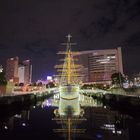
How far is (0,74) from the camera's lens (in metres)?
63.1

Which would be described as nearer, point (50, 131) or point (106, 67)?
point (50, 131)

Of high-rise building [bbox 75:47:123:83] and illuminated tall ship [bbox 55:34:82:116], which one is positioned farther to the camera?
high-rise building [bbox 75:47:123:83]

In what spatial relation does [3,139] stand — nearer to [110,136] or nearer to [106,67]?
[110,136]

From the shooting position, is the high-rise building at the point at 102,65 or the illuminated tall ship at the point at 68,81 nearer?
the illuminated tall ship at the point at 68,81

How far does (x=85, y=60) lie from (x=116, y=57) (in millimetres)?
25086

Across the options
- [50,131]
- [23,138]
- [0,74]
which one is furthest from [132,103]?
[0,74]

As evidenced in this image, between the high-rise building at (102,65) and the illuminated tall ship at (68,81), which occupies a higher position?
the high-rise building at (102,65)

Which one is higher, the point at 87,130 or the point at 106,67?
the point at 106,67

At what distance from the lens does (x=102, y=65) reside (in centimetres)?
16100

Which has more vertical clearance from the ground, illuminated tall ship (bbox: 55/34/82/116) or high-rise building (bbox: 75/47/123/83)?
high-rise building (bbox: 75/47/123/83)

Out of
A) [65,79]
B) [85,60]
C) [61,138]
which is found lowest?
[61,138]

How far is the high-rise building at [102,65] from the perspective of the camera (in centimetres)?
15975

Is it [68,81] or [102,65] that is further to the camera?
[102,65]

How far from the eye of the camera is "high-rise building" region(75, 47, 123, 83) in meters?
160
